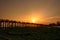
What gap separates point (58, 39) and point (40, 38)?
185 centimetres

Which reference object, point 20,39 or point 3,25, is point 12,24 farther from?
point 20,39

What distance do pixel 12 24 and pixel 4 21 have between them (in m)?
2.31

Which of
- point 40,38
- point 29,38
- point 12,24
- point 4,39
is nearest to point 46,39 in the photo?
point 40,38

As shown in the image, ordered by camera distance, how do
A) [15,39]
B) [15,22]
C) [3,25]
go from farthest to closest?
[15,22]
[3,25]
[15,39]

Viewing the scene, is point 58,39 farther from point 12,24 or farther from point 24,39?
point 12,24

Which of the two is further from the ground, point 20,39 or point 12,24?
point 12,24

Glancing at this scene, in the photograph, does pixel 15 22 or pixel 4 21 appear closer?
pixel 4 21

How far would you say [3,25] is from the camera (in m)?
24.3

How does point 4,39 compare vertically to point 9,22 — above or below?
below

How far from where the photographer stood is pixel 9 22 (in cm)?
2694

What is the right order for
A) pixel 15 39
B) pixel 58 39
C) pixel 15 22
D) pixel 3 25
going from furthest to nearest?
pixel 15 22
pixel 3 25
pixel 58 39
pixel 15 39

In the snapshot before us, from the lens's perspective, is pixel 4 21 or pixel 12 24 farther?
pixel 12 24

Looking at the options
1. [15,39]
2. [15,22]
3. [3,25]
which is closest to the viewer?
[15,39]

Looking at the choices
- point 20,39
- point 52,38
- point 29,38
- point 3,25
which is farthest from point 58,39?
point 3,25
